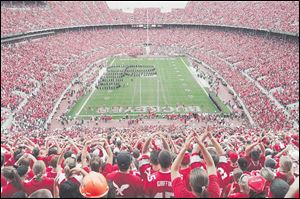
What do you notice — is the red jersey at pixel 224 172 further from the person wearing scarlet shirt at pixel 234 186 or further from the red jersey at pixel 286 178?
the red jersey at pixel 286 178

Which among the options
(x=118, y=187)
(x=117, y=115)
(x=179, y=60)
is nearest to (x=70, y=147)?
(x=118, y=187)

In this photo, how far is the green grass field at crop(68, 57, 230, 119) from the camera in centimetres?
3216

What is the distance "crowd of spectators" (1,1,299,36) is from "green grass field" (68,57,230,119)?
1416 cm

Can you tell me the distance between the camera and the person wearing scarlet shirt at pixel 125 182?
4590mm

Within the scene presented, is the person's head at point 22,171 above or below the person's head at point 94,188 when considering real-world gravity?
below

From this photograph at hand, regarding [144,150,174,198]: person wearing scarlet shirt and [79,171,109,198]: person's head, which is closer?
[79,171,109,198]: person's head

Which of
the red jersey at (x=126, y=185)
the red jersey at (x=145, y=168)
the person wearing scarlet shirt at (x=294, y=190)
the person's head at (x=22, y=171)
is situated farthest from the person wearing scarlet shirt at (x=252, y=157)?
the person's head at (x=22, y=171)

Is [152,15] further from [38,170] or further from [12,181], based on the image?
[12,181]

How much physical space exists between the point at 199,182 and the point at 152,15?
76.8 meters

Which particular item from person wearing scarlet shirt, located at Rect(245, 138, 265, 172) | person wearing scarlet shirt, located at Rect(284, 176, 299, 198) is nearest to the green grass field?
person wearing scarlet shirt, located at Rect(245, 138, 265, 172)

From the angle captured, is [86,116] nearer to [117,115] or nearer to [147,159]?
[117,115]

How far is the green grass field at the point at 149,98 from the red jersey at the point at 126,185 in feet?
85.6

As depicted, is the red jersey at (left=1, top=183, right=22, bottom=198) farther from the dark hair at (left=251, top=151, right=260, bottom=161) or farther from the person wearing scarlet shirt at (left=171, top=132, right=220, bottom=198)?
the dark hair at (left=251, top=151, right=260, bottom=161)

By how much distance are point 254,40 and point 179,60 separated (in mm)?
11967
